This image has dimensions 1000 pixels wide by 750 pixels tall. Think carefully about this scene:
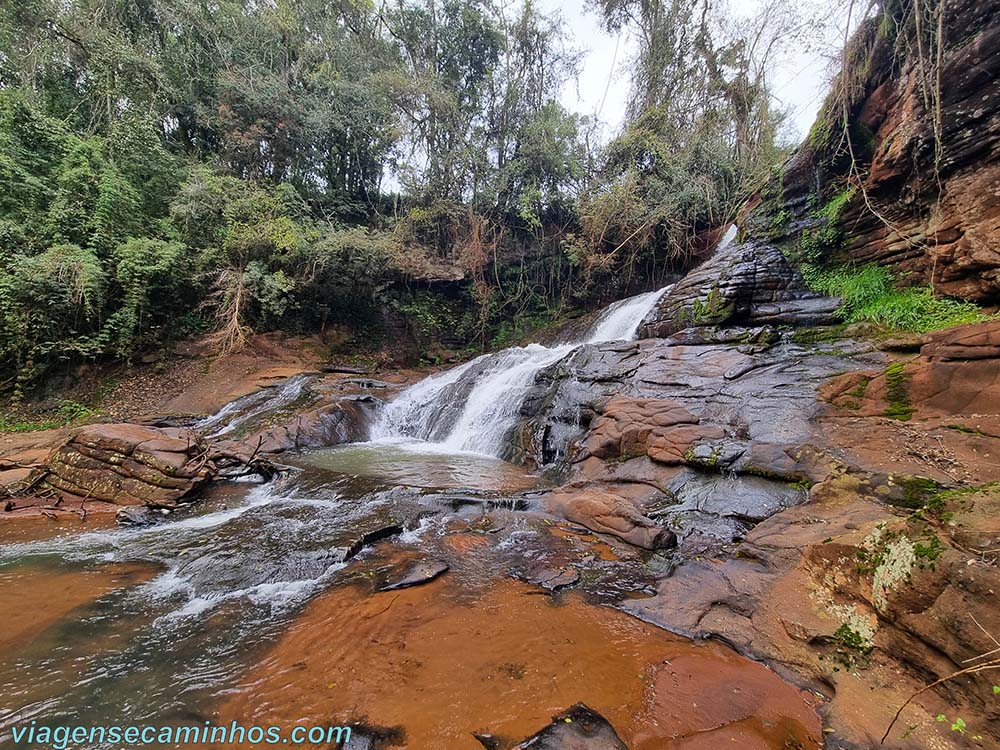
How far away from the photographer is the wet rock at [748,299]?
332 inches

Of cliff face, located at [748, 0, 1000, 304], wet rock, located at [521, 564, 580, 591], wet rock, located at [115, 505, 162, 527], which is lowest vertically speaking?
wet rock, located at [521, 564, 580, 591]

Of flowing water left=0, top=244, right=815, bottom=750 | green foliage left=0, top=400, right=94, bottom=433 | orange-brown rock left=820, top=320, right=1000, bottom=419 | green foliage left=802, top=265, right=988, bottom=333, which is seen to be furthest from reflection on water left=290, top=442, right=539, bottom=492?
green foliage left=0, top=400, right=94, bottom=433

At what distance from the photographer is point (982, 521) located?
214 centimetres

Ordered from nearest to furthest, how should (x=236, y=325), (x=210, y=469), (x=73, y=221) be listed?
(x=210, y=469) → (x=73, y=221) → (x=236, y=325)

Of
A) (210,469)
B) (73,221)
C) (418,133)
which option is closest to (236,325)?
(73,221)

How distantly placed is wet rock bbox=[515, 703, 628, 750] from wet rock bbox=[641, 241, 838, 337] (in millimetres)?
8426

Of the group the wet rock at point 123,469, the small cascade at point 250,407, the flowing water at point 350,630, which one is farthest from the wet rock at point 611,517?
the small cascade at point 250,407

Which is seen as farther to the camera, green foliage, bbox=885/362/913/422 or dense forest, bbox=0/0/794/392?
dense forest, bbox=0/0/794/392

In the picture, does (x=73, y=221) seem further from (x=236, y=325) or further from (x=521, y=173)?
(x=521, y=173)

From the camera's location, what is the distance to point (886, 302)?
732cm

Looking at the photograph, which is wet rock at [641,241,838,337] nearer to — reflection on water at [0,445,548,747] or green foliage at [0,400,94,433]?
reflection on water at [0,445,548,747]

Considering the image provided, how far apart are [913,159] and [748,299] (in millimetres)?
3264

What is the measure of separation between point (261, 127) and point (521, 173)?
955cm

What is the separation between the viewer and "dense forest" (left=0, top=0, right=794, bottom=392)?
1076cm
